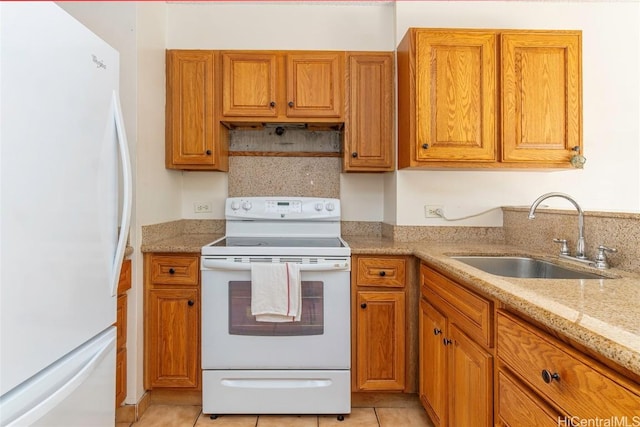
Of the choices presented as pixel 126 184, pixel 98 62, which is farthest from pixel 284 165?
pixel 98 62

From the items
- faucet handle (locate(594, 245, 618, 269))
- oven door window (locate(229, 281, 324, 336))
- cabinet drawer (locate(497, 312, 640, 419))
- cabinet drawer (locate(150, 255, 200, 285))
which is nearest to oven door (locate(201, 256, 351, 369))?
oven door window (locate(229, 281, 324, 336))

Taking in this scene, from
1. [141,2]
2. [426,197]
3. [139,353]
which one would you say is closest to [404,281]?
[426,197]

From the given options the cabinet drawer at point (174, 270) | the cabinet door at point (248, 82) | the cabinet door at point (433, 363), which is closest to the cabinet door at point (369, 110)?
the cabinet door at point (248, 82)

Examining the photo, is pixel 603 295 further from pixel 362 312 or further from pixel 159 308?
pixel 159 308

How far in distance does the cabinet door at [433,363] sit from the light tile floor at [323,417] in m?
0.18

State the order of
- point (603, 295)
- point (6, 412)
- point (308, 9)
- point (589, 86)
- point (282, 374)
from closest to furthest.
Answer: point (6, 412) → point (603, 295) → point (282, 374) → point (589, 86) → point (308, 9)

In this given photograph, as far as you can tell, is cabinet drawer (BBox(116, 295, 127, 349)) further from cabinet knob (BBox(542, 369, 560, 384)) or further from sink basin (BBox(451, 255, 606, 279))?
cabinet knob (BBox(542, 369, 560, 384))

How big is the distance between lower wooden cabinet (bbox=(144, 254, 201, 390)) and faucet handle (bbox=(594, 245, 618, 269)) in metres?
1.86

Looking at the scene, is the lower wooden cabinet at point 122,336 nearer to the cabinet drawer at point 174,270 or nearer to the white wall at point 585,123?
the cabinet drawer at point 174,270

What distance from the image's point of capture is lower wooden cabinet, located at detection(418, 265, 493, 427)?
1249 mm

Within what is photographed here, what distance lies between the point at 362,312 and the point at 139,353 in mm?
1221

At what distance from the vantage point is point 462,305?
55.5 inches

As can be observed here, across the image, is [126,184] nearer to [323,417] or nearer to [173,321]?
[173,321]

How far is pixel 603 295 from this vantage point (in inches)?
39.7
